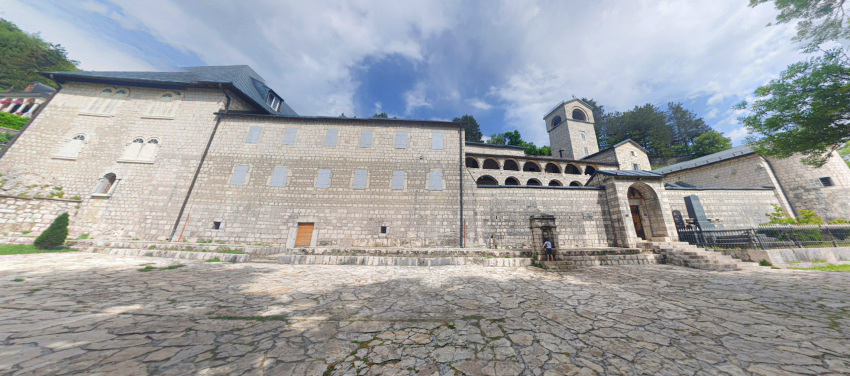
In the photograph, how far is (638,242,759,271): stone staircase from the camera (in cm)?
775

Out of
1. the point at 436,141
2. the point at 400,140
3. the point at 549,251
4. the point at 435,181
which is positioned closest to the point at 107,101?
the point at 400,140

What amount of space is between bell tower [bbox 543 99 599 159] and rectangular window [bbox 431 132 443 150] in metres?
22.1

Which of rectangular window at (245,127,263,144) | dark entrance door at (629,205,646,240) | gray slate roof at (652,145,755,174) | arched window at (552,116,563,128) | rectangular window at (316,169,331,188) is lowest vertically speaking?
dark entrance door at (629,205,646,240)

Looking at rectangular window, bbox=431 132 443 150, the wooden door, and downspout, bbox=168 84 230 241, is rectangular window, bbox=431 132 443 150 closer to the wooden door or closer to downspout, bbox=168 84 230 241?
the wooden door

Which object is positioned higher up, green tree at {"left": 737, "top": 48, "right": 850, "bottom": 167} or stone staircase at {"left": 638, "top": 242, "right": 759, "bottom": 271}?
green tree at {"left": 737, "top": 48, "right": 850, "bottom": 167}

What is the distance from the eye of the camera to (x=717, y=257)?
27.6 feet

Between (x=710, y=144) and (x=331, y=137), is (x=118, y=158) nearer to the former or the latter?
(x=331, y=137)

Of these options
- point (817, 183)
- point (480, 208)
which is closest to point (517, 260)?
point (480, 208)

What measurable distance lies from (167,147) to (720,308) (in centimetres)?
2239

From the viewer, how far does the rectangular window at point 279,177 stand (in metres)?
12.7

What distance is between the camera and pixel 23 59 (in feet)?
79.8

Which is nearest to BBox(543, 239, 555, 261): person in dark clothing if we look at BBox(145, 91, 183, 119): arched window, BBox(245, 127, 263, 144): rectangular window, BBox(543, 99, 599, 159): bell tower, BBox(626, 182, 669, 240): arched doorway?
BBox(626, 182, 669, 240): arched doorway

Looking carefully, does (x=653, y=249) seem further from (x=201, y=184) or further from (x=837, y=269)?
(x=201, y=184)

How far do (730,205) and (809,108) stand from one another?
861 cm
